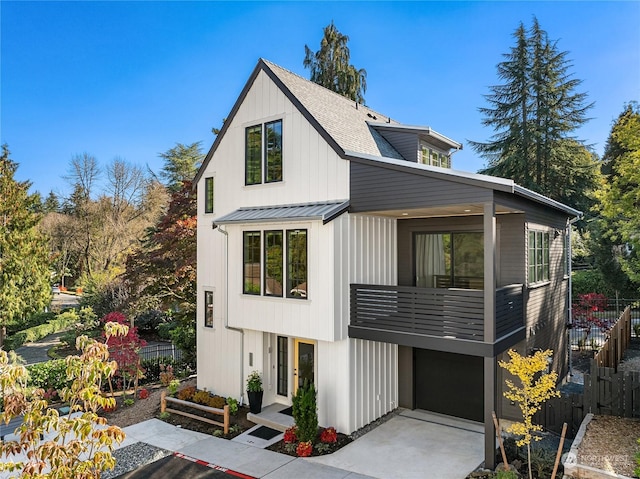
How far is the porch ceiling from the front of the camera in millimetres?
9391

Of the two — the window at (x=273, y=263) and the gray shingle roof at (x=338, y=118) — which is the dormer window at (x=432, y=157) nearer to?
the gray shingle roof at (x=338, y=118)

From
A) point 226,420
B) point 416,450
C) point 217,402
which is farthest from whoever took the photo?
point 217,402

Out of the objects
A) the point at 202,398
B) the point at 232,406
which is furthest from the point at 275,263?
the point at 202,398

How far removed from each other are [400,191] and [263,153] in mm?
4727

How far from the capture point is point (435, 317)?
9375mm

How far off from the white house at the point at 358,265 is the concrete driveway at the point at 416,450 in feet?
1.77

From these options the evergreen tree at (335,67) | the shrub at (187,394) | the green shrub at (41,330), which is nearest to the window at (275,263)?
the shrub at (187,394)

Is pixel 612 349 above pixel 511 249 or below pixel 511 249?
below

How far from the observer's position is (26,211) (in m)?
23.4

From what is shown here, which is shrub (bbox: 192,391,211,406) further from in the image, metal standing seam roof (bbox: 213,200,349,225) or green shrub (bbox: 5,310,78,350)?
green shrub (bbox: 5,310,78,350)

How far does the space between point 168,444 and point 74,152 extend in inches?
1381

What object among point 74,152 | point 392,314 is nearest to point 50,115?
point 74,152

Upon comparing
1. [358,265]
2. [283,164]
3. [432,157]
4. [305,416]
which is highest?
[432,157]

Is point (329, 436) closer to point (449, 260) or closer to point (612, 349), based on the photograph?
point (449, 260)
